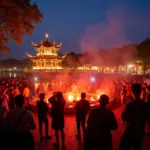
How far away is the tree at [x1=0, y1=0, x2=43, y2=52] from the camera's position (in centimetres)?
1270

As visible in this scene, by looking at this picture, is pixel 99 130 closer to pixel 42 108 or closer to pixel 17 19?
pixel 42 108

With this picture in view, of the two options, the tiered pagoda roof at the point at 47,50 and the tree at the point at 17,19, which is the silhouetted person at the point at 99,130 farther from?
→ the tiered pagoda roof at the point at 47,50

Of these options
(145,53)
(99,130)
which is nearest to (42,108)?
(99,130)

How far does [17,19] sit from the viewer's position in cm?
1329

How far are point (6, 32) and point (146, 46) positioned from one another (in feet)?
142

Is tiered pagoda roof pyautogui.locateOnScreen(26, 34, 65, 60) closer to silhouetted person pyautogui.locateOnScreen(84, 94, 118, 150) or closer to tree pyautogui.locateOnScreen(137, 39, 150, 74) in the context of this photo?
tree pyautogui.locateOnScreen(137, 39, 150, 74)

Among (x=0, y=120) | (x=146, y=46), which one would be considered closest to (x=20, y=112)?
(x=0, y=120)

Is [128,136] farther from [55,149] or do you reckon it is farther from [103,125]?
[55,149]

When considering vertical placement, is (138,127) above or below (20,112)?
below

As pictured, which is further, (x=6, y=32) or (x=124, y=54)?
(x=124, y=54)

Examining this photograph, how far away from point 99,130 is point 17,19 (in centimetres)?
1116

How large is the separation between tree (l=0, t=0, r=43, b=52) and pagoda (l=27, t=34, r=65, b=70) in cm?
4377

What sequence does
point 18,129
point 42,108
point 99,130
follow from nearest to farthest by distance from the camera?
point 99,130 < point 18,129 < point 42,108

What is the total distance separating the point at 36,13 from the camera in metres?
14.2
